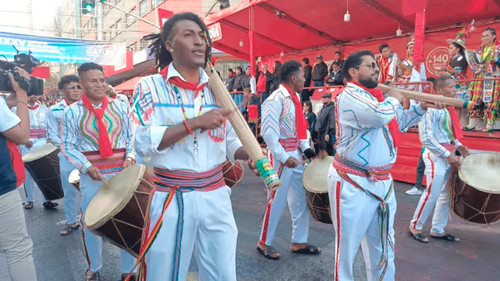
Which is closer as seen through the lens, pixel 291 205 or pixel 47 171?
pixel 291 205

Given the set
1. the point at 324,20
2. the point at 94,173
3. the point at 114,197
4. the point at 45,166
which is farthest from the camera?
the point at 324,20

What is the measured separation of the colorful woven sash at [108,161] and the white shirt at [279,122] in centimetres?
148

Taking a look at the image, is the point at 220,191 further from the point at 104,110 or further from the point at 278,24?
the point at 278,24

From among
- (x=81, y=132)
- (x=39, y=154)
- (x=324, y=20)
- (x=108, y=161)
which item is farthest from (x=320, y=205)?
(x=324, y=20)

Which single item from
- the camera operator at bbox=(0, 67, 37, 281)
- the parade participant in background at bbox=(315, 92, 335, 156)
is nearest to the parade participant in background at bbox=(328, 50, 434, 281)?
the camera operator at bbox=(0, 67, 37, 281)

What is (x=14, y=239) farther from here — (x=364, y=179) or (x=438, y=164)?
(x=438, y=164)

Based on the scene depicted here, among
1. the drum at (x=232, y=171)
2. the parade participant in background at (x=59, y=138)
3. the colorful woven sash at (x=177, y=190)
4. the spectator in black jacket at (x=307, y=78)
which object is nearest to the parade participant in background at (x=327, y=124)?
the spectator in black jacket at (x=307, y=78)

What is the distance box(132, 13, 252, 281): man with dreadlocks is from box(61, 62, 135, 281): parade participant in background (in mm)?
1576

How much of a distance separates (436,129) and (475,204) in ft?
3.41

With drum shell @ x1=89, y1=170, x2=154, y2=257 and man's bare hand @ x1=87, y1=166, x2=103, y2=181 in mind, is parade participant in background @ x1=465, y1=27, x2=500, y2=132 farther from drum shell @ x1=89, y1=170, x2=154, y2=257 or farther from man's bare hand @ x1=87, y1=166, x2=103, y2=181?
man's bare hand @ x1=87, y1=166, x2=103, y2=181

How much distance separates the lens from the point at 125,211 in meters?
2.47

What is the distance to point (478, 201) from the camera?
373 cm

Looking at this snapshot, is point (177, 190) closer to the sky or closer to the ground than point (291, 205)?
closer to the sky

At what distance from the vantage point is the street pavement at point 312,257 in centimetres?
356
